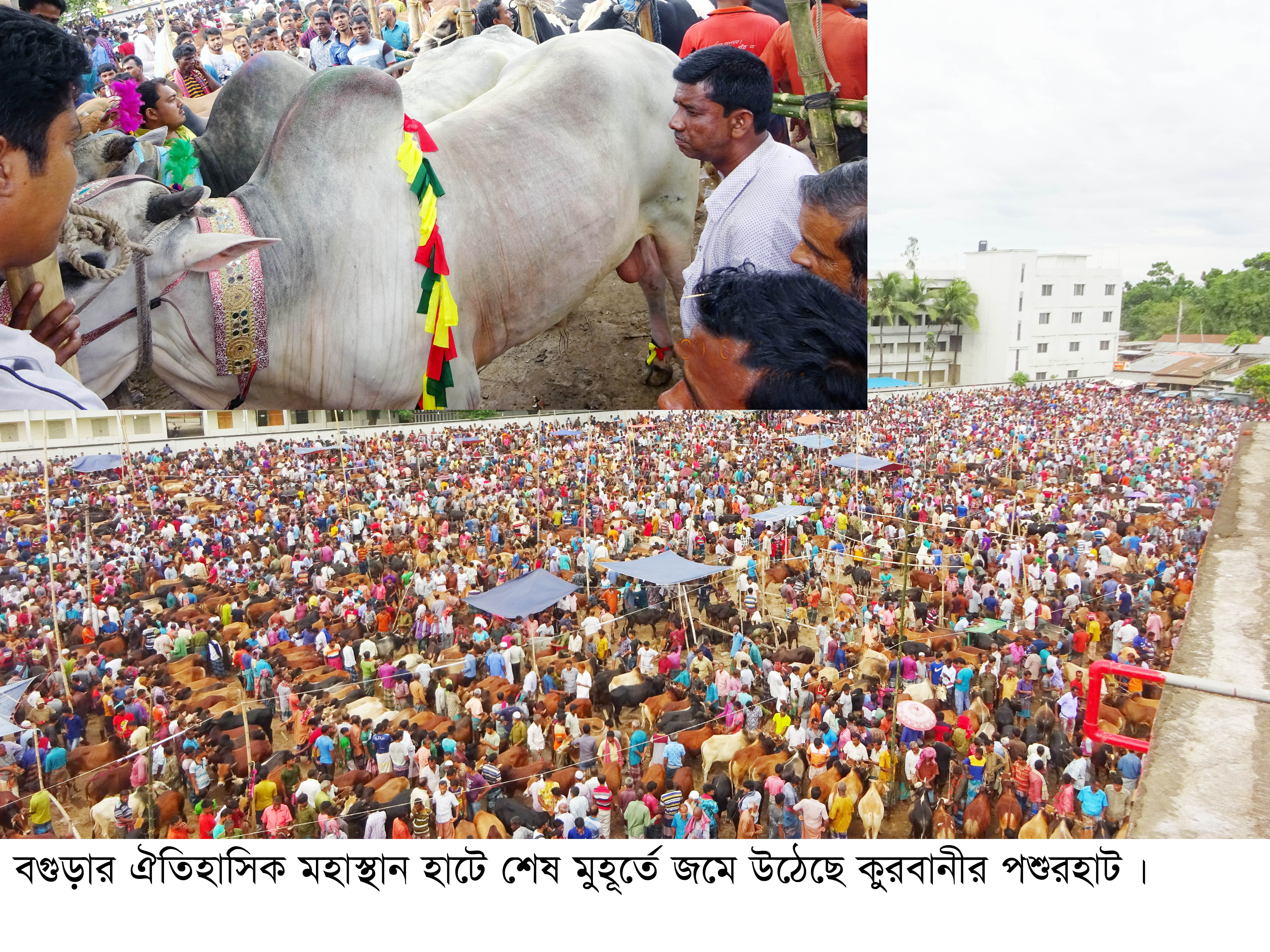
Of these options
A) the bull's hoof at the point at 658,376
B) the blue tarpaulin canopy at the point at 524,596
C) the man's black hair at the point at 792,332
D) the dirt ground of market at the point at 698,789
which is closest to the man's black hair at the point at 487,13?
the man's black hair at the point at 792,332

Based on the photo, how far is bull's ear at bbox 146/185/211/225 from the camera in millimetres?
4234

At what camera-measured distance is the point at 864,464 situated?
30.0 feet

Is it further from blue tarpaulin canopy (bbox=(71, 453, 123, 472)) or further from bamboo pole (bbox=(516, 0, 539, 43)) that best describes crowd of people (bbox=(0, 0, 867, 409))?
blue tarpaulin canopy (bbox=(71, 453, 123, 472))

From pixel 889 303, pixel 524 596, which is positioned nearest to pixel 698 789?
pixel 524 596

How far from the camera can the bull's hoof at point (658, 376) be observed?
6188mm

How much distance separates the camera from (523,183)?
535 cm

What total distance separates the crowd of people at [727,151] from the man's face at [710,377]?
0.01 meters

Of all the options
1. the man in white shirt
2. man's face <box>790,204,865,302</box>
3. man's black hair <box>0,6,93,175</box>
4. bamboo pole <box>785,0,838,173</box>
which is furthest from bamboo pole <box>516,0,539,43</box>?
man's black hair <box>0,6,93,175</box>

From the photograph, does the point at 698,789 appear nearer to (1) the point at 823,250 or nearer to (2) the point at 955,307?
(1) the point at 823,250

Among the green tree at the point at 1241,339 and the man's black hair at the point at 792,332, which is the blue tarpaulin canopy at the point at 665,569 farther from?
the green tree at the point at 1241,339

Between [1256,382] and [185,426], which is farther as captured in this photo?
[1256,382]

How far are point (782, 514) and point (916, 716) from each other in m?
3.18

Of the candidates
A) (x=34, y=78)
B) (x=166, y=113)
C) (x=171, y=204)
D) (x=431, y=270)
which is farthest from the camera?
(x=431, y=270)

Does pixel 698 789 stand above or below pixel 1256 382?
below
